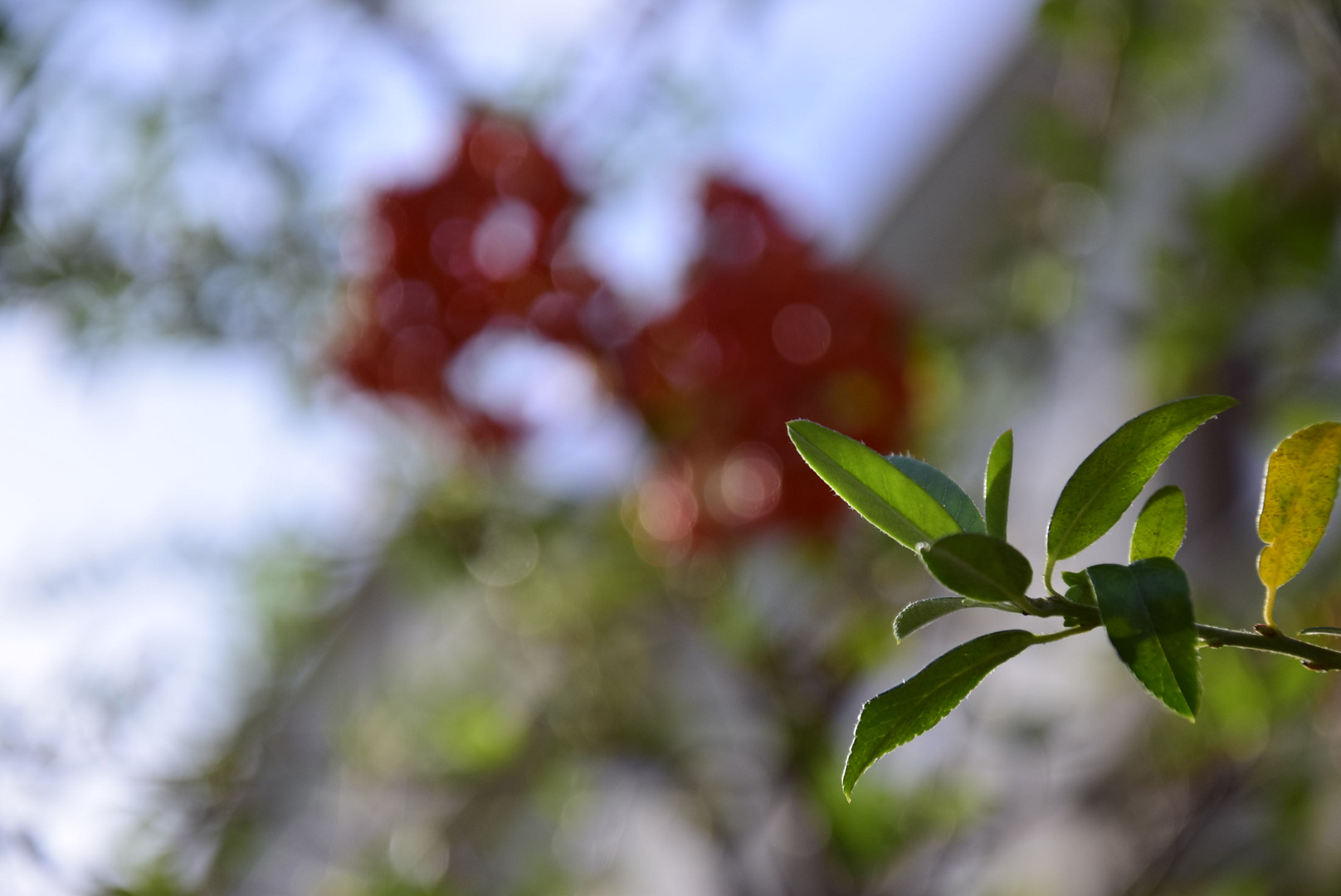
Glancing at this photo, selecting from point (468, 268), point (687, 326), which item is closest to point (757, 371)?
point (687, 326)

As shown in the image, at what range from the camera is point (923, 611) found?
227mm

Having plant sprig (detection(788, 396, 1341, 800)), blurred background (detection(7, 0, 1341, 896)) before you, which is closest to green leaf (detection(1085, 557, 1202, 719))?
plant sprig (detection(788, 396, 1341, 800))

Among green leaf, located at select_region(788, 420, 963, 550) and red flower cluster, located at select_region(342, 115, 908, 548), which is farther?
red flower cluster, located at select_region(342, 115, 908, 548)

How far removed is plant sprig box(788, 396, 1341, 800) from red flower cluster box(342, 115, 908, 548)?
746 millimetres

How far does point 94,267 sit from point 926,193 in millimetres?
2084

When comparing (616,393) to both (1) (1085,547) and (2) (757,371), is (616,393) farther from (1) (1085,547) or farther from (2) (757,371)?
(1) (1085,547)

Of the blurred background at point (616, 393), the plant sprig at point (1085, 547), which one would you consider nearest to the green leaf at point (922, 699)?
the plant sprig at point (1085, 547)

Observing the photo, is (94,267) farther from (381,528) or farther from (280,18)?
(381,528)

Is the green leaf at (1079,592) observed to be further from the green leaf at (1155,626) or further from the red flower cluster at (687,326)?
the red flower cluster at (687,326)

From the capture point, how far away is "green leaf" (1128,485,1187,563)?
0.79 feet

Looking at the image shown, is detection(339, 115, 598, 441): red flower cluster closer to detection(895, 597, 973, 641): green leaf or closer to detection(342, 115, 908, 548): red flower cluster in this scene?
detection(342, 115, 908, 548): red flower cluster

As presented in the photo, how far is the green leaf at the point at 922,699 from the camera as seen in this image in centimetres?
23

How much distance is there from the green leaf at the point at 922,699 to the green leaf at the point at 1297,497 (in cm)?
8

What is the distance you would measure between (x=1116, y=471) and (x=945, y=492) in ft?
0.12
